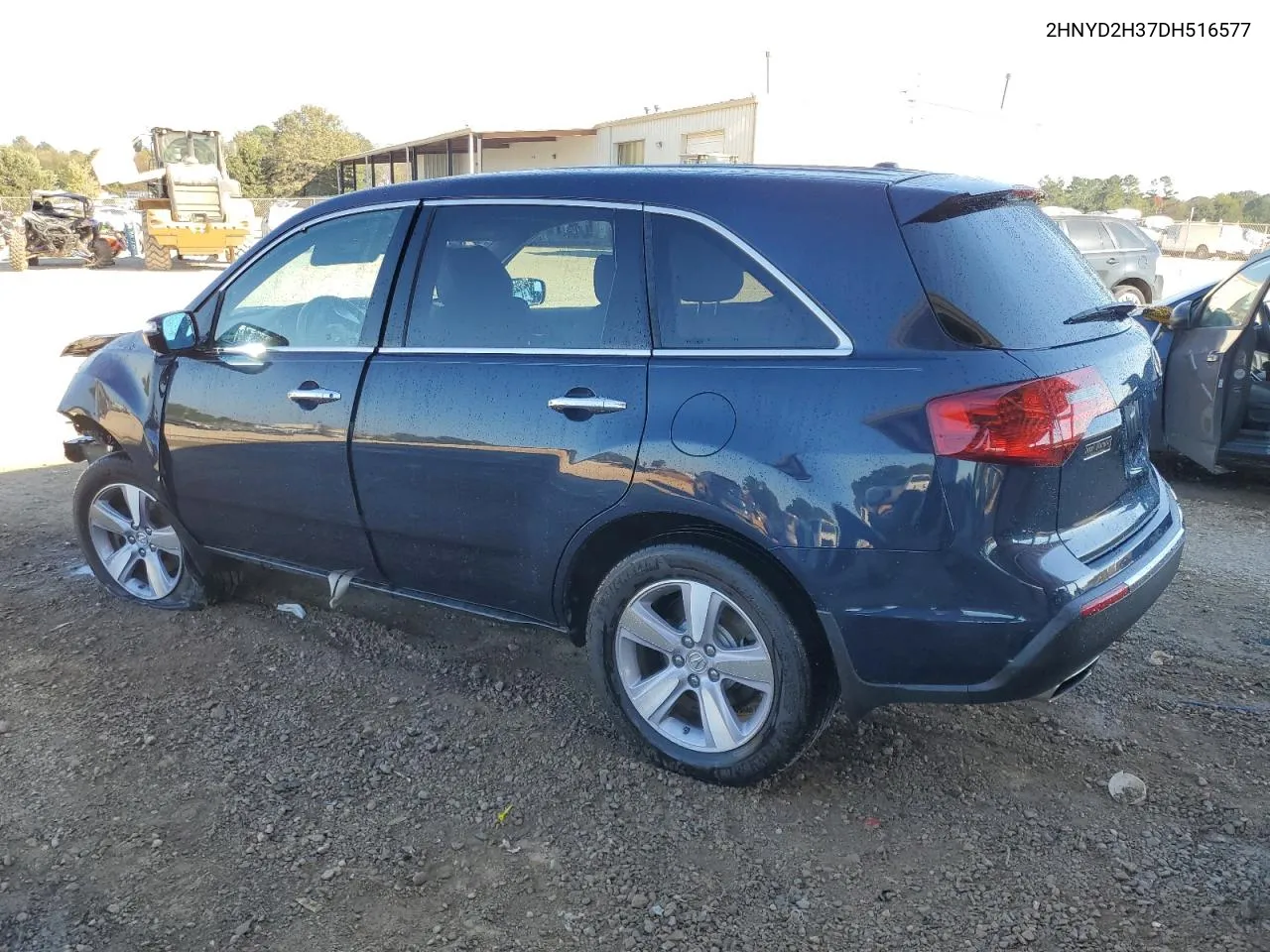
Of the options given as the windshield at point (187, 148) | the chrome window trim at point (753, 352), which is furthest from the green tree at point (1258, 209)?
the chrome window trim at point (753, 352)

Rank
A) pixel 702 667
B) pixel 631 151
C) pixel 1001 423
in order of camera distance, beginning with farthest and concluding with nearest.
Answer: pixel 631 151, pixel 702 667, pixel 1001 423

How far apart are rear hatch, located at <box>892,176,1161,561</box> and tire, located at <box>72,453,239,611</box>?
3.27 meters

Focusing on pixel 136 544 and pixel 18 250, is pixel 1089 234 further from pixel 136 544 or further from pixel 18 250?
pixel 18 250

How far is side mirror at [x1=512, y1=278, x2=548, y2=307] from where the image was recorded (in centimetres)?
338

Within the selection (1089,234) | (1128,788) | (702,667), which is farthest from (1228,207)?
(702,667)

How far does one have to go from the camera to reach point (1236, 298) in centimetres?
626

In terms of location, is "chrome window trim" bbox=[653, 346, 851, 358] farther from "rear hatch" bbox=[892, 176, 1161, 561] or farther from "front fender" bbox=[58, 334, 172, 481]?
"front fender" bbox=[58, 334, 172, 481]

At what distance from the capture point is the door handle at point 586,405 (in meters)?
3.00

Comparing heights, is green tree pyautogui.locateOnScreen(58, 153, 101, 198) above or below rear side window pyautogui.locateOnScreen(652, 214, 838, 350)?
above

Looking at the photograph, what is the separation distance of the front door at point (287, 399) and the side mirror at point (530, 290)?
19.5 inches

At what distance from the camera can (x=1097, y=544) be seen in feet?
9.11

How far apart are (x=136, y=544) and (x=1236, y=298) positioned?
21.0 feet

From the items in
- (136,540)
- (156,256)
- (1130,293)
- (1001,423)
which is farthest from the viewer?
(156,256)

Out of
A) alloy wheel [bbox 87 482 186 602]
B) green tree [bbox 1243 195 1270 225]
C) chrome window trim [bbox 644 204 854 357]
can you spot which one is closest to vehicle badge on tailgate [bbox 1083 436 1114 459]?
chrome window trim [bbox 644 204 854 357]
